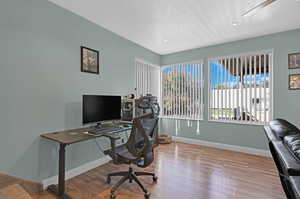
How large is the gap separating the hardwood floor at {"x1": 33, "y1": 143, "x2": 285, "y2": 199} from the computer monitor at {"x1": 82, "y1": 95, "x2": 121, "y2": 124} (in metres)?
0.95

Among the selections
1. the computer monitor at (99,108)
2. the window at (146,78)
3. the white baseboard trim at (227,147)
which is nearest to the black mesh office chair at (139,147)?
the computer monitor at (99,108)

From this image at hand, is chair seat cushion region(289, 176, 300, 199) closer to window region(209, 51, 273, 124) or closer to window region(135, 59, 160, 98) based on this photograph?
window region(209, 51, 273, 124)

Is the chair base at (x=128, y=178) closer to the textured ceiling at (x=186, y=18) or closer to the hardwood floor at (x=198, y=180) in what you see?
the hardwood floor at (x=198, y=180)

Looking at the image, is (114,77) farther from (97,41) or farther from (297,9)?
(297,9)

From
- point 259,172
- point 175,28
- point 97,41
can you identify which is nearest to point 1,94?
point 97,41

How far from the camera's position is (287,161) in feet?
3.35

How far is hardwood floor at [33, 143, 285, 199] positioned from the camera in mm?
1952

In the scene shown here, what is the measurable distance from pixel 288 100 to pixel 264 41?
1.37 m

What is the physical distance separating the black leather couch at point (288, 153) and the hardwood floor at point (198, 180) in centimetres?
87

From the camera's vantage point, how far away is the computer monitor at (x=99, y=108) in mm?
2307

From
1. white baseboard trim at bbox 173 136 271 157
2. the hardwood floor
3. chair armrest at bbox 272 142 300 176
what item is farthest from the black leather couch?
white baseboard trim at bbox 173 136 271 157

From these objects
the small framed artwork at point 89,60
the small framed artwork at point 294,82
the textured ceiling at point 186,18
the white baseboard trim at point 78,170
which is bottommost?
the white baseboard trim at point 78,170

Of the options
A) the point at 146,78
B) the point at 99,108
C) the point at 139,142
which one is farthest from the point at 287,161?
the point at 146,78

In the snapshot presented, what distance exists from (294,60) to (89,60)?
4045 mm
